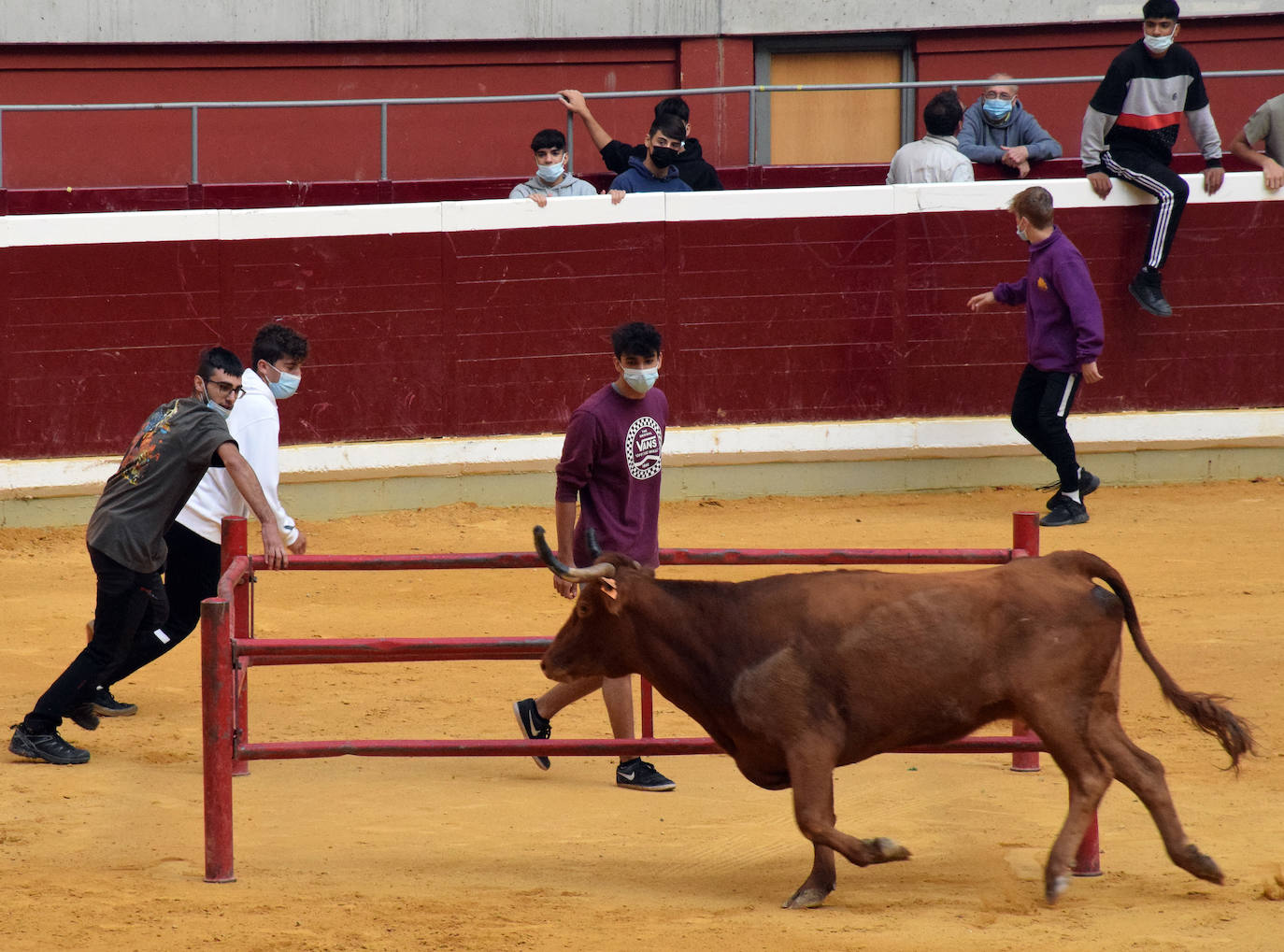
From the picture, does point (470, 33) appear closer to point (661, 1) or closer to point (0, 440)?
point (661, 1)

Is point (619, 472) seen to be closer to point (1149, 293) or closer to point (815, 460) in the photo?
point (815, 460)

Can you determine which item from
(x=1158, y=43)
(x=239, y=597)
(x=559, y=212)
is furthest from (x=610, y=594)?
(x=1158, y=43)

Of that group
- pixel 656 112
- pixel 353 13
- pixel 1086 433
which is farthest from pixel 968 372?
pixel 353 13

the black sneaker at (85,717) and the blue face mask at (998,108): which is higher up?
the blue face mask at (998,108)

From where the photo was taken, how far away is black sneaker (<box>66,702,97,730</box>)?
23.8 feet

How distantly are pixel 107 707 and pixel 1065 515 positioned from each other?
20.3ft

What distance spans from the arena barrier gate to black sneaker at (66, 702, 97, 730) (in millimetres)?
1819

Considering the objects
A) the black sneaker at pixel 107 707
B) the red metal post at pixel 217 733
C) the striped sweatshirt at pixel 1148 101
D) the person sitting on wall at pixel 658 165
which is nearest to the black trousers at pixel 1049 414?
the striped sweatshirt at pixel 1148 101

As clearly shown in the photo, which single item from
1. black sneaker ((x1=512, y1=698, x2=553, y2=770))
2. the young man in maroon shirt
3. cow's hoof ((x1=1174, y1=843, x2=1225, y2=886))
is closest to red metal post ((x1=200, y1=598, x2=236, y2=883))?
the young man in maroon shirt

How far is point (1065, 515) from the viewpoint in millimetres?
11219

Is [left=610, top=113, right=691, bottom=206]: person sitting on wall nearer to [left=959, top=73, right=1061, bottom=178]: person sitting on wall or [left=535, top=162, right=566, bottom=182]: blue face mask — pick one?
[left=535, top=162, right=566, bottom=182]: blue face mask

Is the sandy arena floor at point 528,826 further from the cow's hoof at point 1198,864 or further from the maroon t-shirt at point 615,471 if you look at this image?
the maroon t-shirt at point 615,471

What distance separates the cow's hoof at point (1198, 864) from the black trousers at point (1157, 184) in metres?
7.84

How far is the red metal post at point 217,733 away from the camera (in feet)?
17.1
